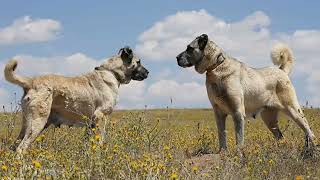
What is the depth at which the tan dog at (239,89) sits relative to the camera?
10.2 m

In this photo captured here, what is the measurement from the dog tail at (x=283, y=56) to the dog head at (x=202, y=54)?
2133mm

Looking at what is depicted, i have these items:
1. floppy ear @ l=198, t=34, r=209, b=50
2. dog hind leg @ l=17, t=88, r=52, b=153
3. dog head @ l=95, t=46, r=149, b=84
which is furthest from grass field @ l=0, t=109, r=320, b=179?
dog head @ l=95, t=46, r=149, b=84

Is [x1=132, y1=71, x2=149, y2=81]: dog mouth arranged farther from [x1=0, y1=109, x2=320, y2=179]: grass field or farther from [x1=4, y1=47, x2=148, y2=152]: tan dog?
[x1=0, y1=109, x2=320, y2=179]: grass field

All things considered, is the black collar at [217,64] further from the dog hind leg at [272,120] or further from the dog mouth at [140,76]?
the dog mouth at [140,76]

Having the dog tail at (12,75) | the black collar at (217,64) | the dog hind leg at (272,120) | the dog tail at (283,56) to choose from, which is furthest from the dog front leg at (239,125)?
the dog tail at (12,75)

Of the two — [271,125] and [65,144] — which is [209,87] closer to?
[271,125]

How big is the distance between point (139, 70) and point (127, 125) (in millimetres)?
4616

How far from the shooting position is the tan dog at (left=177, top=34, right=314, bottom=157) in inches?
402

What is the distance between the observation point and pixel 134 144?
21.9ft

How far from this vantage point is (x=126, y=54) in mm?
12141

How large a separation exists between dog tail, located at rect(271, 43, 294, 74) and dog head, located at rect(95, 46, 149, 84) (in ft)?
9.97

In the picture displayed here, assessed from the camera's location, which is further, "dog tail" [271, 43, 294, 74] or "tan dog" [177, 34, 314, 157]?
"dog tail" [271, 43, 294, 74]

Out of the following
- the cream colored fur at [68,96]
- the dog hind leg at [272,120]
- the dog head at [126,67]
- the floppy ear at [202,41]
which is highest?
the floppy ear at [202,41]

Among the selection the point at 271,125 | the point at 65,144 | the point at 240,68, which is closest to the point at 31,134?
the point at 65,144
